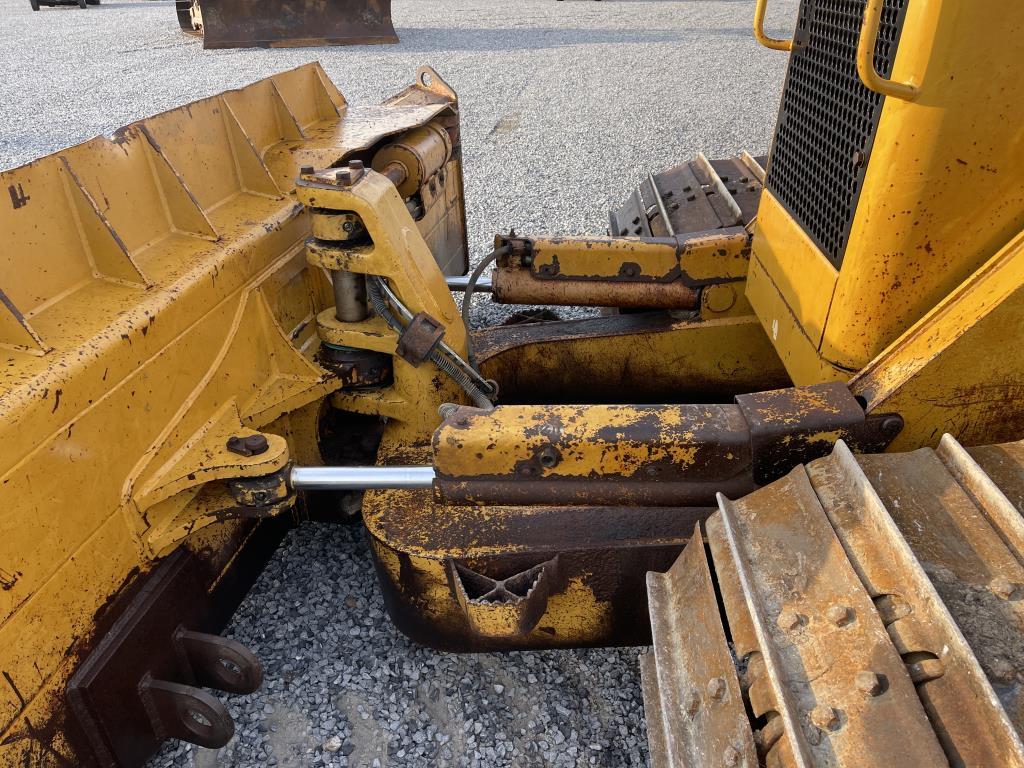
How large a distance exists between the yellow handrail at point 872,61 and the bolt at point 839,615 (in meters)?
0.91

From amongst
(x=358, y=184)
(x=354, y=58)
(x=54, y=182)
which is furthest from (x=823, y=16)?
(x=354, y=58)

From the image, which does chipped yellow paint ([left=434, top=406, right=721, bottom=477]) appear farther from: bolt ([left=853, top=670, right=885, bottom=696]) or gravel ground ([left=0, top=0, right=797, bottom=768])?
gravel ground ([left=0, top=0, right=797, bottom=768])

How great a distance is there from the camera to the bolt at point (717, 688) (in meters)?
1.32

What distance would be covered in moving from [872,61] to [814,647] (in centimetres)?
102

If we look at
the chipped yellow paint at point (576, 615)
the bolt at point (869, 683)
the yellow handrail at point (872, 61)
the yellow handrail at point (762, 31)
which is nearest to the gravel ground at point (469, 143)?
the chipped yellow paint at point (576, 615)

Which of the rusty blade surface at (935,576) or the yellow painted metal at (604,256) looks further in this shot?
the yellow painted metal at (604,256)

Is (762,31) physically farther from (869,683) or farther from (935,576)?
(869,683)

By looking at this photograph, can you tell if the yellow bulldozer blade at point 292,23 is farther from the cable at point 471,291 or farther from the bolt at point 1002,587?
the bolt at point 1002,587

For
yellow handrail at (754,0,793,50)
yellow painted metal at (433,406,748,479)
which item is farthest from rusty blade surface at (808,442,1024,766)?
yellow handrail at (754,0,793,50)

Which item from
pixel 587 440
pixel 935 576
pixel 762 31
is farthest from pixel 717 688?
pixel 762 31

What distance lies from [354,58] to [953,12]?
10.7m

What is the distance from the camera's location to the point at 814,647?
4.00 feet

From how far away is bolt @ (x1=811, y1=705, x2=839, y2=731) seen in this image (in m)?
1.12

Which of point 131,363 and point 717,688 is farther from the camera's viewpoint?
point 131,363
